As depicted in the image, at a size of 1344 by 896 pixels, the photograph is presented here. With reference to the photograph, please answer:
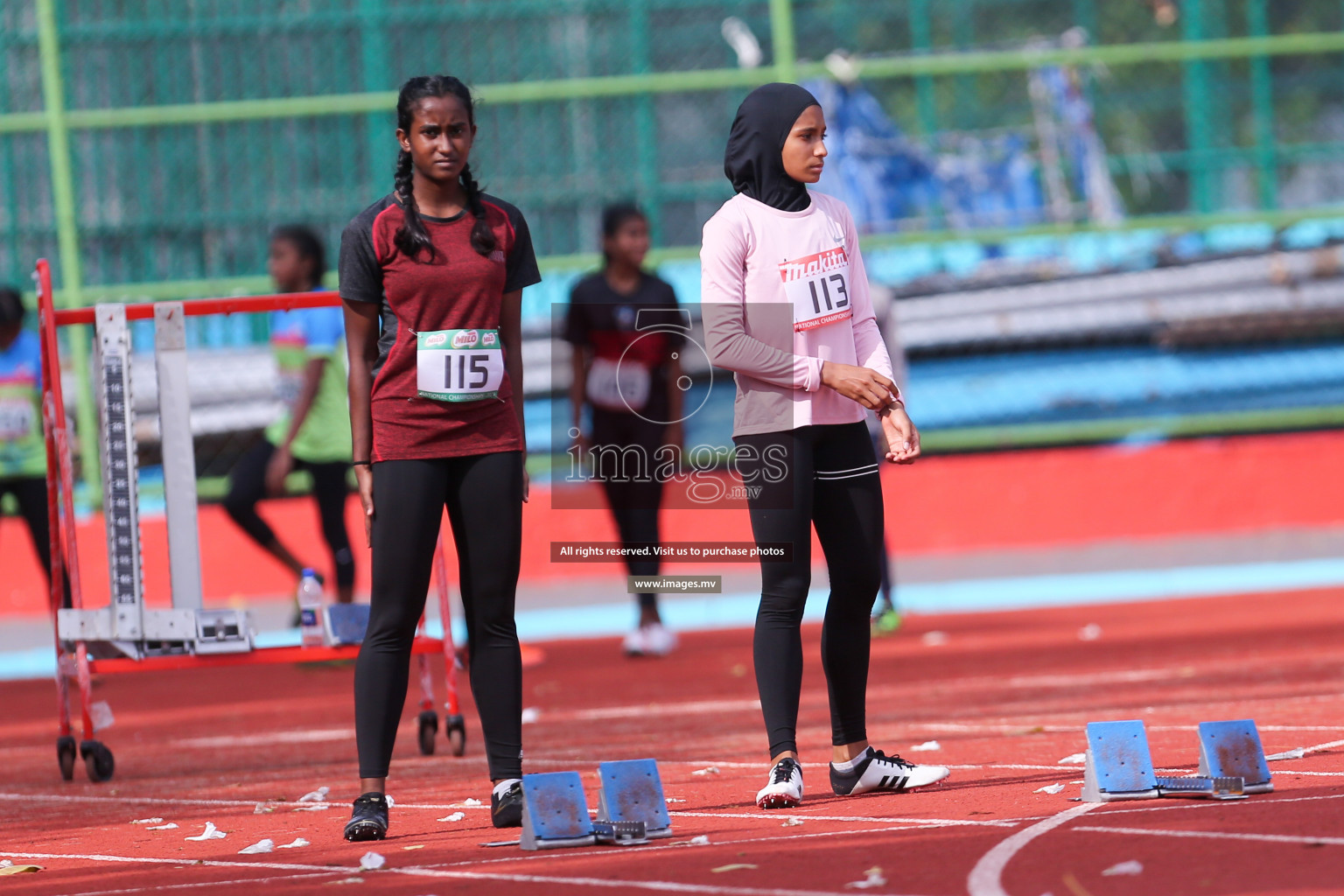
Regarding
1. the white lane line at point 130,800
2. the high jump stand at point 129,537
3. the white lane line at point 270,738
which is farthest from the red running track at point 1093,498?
the white lane line at point 130,800

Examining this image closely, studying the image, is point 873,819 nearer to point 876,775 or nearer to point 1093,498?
point 876,775

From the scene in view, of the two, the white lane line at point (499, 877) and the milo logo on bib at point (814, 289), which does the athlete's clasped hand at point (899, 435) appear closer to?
the milo logo on bib at point (814, 289)

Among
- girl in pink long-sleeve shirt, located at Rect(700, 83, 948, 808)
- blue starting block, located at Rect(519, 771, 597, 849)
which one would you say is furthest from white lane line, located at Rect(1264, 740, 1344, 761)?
blue starting block, located at Rect(519, 771, 597, 849)

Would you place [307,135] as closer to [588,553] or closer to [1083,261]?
[1083,261]

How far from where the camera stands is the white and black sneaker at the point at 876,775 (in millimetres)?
5504

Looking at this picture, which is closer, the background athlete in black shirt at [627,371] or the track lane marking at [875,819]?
the track lane marking at [875,819]

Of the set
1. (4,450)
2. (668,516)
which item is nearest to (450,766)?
(4,450)

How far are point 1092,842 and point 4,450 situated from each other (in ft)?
23.3

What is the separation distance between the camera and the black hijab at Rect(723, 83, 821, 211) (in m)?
5.39

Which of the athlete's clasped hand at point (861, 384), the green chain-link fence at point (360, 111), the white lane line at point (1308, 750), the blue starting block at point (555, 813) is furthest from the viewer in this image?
the green chain-link fence at point (360, 111)

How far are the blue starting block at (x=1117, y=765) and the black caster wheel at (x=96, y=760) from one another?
3702 mm

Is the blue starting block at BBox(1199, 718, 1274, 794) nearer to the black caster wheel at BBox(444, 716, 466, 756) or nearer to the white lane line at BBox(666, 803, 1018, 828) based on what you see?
the white lane line at BBox(666, 803, 1018, 828)

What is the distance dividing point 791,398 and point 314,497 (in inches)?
203

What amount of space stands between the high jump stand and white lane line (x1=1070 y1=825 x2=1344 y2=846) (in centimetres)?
306
